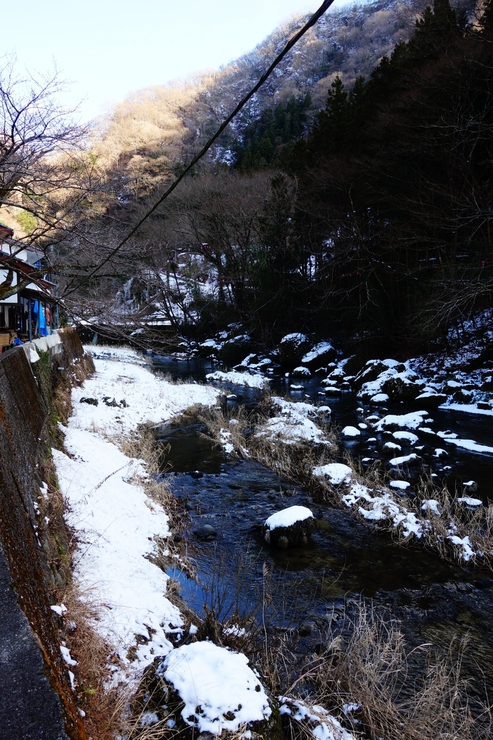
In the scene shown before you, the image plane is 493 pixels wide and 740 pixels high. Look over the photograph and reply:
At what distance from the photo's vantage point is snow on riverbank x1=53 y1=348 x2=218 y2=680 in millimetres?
3623

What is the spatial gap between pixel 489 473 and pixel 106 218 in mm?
8402

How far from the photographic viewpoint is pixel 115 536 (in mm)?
5172

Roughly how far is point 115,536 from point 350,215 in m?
18.4

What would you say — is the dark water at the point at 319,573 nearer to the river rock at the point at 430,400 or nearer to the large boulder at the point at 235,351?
the river rock at the point at 430,400

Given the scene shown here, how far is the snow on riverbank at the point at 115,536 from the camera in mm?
3623

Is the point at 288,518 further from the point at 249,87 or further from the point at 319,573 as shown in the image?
the point at 249,87

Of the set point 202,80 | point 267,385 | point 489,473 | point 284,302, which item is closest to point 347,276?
point 284,302

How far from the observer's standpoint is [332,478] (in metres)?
7.82

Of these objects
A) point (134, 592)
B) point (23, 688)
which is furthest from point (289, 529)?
point (23, 688)

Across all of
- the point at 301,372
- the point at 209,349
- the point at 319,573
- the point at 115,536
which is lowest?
the point at 209,349

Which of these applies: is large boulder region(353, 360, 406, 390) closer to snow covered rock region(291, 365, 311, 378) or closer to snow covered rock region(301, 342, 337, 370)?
snow covered rock region(291, 365, 311, 378)

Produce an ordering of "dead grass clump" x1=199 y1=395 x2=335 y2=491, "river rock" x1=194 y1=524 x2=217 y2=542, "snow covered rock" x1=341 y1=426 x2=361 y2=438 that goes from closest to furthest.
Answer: "river rock" x1=194 y1=524 x2=217 y2=542
"dead grass clump" x1=199 y1=395 x2=335 y2=491
"snow covered rock" x1=341 y1=426 x2=361 y2=438

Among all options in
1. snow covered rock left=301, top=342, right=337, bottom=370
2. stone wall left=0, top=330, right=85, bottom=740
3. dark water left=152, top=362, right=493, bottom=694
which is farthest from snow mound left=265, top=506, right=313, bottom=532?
snow covered rock left=301, top=342, right=337, bottom=370

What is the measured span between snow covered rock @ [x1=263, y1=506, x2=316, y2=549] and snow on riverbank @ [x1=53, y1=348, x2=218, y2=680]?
141cm
